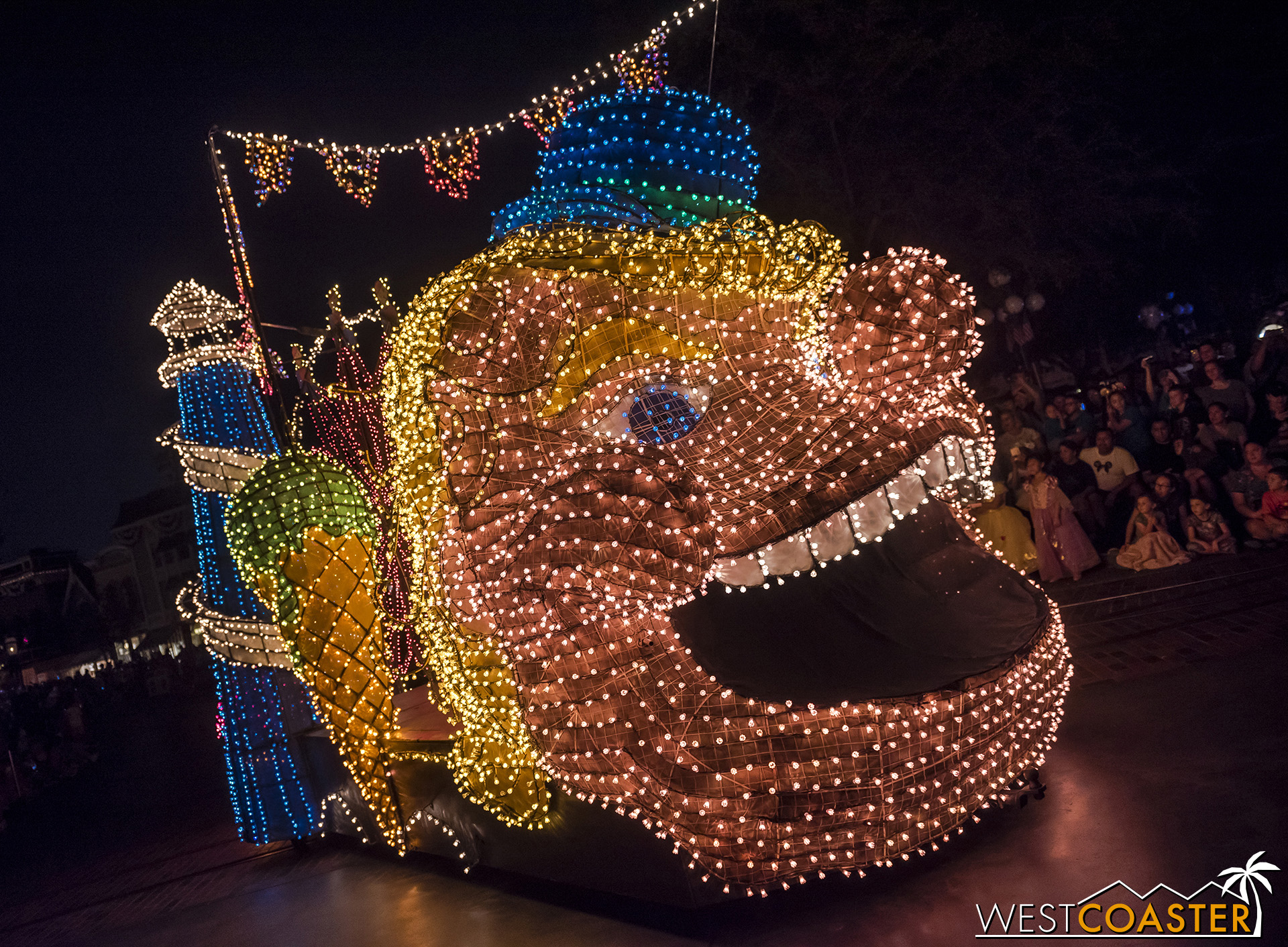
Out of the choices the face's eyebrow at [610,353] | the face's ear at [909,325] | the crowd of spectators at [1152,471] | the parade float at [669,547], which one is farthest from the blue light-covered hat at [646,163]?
the crowd of spectators at [1152,471]

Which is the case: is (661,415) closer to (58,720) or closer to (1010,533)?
(1010,533)

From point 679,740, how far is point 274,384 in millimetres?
3362

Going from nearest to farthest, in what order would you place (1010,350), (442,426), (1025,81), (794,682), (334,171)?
(794,682), (442,426), (334,171), (1025,81), (1010,350)

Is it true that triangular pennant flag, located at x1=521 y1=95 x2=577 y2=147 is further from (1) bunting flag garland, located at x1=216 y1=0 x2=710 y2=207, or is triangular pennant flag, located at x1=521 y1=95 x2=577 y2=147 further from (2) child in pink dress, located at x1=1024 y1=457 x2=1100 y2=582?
(2) child in pink dress, located at x1=1024 y1=457 x2=1100 y2=582

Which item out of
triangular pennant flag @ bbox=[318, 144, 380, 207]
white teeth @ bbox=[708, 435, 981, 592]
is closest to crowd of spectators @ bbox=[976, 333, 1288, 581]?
white teeth @ bbox=[708, 435, 981, 592]

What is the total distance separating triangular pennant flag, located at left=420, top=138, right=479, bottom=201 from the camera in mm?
4633

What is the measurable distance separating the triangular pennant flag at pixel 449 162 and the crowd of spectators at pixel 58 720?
11476mm

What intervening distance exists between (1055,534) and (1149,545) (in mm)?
716

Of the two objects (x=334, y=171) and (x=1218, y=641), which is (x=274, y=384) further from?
(x=1218, y=641)

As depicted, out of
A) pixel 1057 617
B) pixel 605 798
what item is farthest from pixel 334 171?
pixel 1057 617

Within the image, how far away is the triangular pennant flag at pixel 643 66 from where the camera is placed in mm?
4211

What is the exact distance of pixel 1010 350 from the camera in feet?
39.5

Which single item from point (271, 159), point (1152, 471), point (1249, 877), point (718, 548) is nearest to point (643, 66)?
point (271, 159)

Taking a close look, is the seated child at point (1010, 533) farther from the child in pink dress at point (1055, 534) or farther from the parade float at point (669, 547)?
the parade float at point (669, 547)
